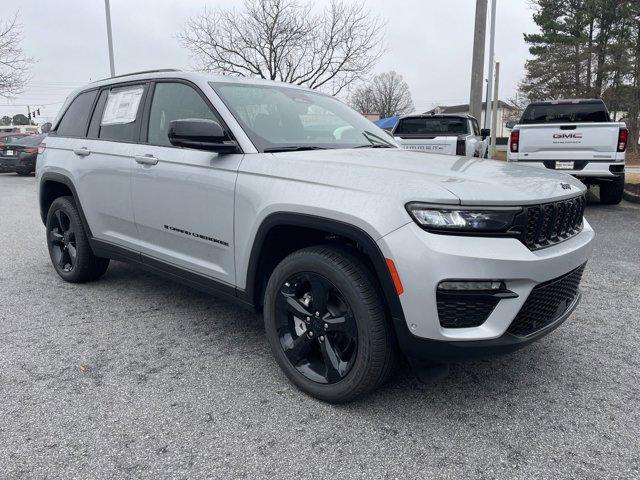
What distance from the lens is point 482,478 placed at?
2.16 meters

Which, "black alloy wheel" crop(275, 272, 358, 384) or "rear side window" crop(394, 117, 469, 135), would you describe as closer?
"black alloy wheel" crop(275, 272, 358, 384)

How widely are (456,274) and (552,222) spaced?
69 cm

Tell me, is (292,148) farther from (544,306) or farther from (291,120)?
(544,306)

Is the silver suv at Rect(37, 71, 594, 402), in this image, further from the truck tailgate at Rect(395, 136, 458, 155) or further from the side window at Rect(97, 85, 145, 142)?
the truck tailgate at Rect(395, 136, 458, 155)

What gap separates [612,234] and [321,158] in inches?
227

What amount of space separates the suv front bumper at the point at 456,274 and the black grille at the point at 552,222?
4.0 inches

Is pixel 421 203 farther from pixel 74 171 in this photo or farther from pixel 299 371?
pixel 74 171

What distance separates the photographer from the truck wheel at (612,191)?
9.28m

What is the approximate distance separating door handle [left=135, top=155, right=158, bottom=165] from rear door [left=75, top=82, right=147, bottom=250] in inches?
5.8

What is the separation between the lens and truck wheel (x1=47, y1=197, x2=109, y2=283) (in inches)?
180

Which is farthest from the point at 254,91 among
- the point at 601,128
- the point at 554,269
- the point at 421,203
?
the point at 601,128

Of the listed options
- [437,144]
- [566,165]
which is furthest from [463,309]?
[566,165]

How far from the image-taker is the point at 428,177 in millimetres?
2465

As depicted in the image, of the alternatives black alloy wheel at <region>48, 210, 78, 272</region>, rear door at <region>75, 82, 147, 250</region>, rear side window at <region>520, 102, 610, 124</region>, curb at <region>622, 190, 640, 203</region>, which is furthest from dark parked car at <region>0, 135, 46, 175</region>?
curb at <region>622, 190, 640, 203</region>
